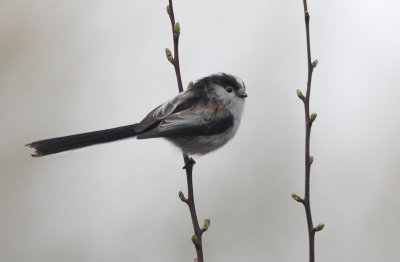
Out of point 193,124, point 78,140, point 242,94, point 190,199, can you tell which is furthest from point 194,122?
point 190,199

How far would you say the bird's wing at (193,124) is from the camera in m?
3.29

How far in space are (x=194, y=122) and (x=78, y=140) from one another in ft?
2.51

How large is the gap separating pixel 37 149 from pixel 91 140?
0.34 meters

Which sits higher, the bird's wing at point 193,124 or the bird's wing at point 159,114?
the bird's wing at point 159,114

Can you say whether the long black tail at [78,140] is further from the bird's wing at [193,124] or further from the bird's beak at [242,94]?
the bird's beak at [242,94]

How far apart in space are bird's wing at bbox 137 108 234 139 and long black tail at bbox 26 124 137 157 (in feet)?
0.44

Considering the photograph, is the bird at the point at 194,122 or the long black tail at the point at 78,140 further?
the bird at the point at 194,122

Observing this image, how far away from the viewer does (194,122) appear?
134 inches

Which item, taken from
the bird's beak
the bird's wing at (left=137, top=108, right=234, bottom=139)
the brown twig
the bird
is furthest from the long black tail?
the bird's beak

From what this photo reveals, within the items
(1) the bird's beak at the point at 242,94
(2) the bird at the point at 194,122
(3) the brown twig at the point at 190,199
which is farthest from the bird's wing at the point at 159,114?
(3) the brown twig at the point at 190,199

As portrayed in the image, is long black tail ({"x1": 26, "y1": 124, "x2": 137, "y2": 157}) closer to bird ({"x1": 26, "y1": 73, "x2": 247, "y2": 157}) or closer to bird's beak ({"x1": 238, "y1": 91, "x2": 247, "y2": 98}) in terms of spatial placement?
bird ({"x1": 26, "y1": 73, "x2": 247, "y2": 157})

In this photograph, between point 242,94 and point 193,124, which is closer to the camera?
point 193,124

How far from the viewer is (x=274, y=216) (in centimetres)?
577

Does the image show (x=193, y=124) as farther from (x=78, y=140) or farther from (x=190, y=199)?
(x=190, y=199)
